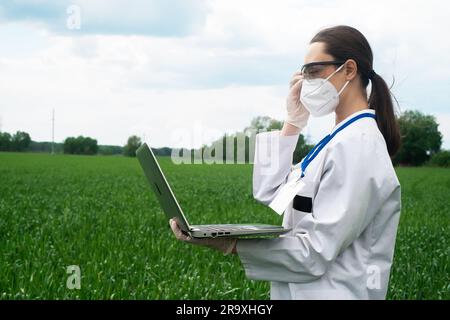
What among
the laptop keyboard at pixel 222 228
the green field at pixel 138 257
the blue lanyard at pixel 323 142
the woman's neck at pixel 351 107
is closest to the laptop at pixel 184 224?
the laptop keyboard at pixel 222 228

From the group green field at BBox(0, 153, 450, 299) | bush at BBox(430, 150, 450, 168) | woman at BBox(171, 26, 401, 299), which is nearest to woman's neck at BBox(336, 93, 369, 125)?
woman at BBox(171, 26, 401, 299)

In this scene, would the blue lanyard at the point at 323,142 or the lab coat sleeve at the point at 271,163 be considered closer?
the blue lanyard at the point at 323,142

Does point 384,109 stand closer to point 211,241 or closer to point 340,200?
point 340,200

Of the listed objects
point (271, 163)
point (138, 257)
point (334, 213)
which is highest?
point (271, 163)

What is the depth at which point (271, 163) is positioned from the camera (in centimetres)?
259

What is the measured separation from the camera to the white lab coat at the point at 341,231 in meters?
2.07

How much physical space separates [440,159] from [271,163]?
154ft

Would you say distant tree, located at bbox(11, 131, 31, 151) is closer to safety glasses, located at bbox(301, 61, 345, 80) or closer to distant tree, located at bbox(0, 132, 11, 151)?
distant tree, located at bbox(0, 132, 11, 151)

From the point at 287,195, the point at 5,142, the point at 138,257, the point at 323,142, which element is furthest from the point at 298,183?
the point at 5,142

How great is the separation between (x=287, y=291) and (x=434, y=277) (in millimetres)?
4880

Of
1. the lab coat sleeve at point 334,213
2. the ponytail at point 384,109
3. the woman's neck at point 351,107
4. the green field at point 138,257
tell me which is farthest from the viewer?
the green field at point 138,257

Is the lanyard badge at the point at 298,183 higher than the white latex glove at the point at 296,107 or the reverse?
the reverse

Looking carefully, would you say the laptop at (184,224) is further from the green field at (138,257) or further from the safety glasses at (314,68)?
the green field at (138,257)
